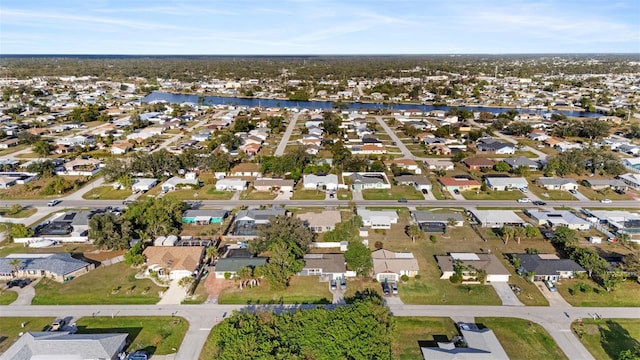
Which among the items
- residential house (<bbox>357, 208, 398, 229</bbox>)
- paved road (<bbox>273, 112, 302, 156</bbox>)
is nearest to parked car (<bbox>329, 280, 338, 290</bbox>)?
residential house (<bbox>357, 208, 398, 229</bbox>)

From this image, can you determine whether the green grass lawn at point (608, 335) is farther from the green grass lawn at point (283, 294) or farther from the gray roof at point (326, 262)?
the green grass lawn at point (283, 294)

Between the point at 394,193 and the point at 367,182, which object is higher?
the point at 367,182

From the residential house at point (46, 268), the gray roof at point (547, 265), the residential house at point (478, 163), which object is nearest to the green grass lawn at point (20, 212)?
the residential house at point (46, 268)

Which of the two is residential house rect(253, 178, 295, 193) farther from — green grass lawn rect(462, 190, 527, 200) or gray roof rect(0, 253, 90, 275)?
gray roof rect(0, 253, 90, 275)

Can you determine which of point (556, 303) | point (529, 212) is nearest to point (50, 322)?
point (556, 303)

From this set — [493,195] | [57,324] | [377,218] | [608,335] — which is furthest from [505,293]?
[57,324]

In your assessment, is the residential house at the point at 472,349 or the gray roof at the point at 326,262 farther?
the gray roof at the point at 326,262

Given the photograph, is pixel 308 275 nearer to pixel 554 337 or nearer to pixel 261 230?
pixel 261 230

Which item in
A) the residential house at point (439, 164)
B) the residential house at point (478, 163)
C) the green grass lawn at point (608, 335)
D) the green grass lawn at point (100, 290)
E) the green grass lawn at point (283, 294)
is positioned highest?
the residential house at point (478, 163)

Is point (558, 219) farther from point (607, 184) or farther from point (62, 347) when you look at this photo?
point (62, 347)
